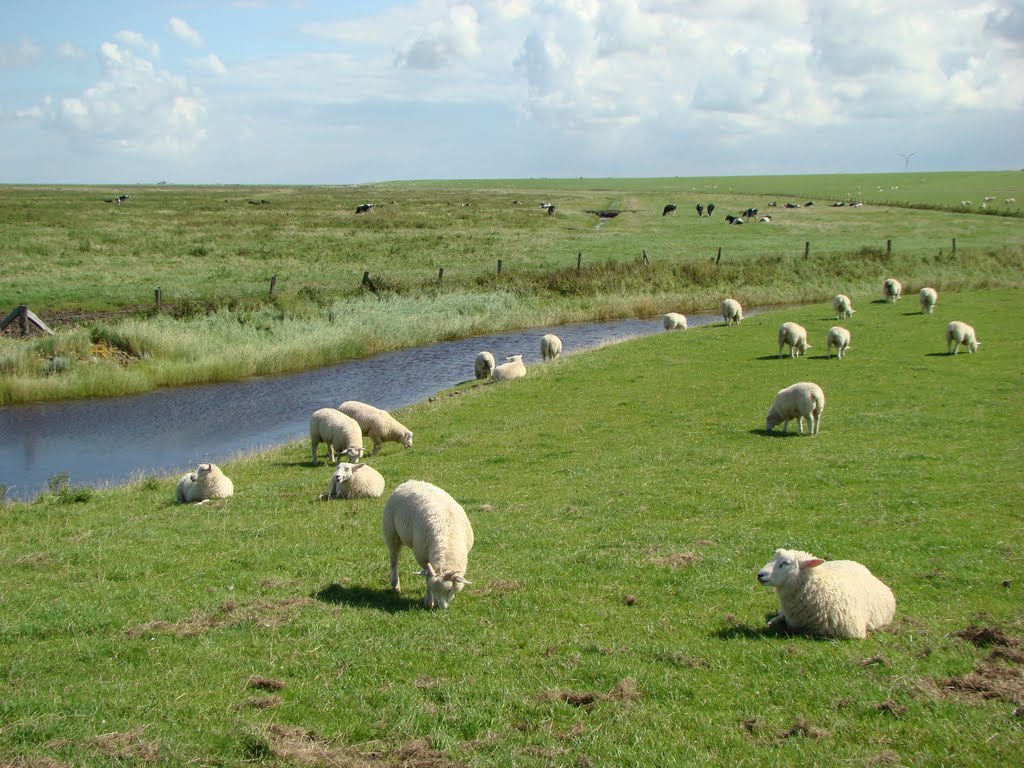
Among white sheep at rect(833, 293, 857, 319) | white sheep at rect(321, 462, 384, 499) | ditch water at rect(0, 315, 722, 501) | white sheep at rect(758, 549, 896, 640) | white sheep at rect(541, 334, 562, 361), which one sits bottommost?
ditch water at rect(0, 315, 722, 501)

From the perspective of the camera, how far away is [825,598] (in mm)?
8430

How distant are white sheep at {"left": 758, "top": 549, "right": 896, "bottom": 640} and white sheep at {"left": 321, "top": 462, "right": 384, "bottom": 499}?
8571 millimetres

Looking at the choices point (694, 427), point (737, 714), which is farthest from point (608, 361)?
point (737, 714)

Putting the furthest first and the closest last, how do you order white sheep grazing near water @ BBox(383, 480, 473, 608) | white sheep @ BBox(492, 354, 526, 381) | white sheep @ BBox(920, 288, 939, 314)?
1. white sheep @ BBox(920, 288, 939, 314)
2. white sheep @ BBox(492, 354, 526, 381)
3. white sheep grazing near water @ BBox(383, 480, 473, 608)

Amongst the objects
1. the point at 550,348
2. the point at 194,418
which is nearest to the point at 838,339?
the point at 550,348

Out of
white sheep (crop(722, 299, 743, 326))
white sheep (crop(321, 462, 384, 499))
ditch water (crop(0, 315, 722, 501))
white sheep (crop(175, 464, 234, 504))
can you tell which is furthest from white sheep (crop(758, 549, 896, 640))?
white sheep (crop(722, 299, 743, 326))

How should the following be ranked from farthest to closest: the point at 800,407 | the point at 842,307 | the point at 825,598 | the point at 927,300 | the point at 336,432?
the point at 927,300, the point at 842,307, the point at 336,432, the point at 800,407, the point at 825,598

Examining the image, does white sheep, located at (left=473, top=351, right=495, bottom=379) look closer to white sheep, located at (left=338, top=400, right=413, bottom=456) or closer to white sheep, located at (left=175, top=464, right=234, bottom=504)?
white sheep, located at (left=338, top=400, right=413, bottom=456)

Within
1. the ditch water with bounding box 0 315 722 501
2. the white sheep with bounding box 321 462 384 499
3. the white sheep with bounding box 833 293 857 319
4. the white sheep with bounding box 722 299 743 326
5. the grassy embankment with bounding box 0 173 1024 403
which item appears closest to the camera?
the white sheep with bounding box 321 462 384 499

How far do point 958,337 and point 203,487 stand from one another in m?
22.2

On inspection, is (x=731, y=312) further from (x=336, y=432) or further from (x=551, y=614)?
(x=551, y=614)

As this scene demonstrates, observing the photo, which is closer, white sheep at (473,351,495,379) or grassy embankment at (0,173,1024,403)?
white sheep at (473,351,495,379)

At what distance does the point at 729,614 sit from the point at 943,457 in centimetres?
879

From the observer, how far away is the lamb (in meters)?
18.6
